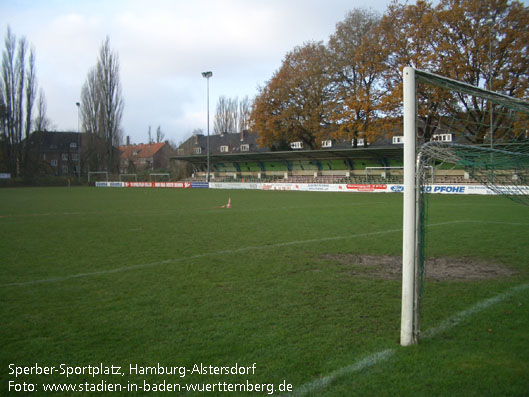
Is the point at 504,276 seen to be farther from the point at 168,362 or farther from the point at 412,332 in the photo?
the point at 168,362

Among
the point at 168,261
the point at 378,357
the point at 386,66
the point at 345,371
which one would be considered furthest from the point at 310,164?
the point at 345,371

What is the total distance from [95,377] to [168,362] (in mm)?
611

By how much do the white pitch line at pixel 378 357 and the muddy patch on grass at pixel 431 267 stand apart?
4.65 feet

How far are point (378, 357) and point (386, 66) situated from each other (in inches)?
1271

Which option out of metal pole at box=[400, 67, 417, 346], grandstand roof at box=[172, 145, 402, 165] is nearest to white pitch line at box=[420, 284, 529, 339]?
metal pole at box=[400, 67, 417, 346]

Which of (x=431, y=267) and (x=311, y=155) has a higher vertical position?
(x=311, y=155)

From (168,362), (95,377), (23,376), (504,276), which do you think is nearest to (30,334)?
(23,376)

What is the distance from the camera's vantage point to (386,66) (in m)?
32.2

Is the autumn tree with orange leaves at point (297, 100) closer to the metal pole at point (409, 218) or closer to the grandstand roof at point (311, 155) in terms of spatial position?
the grandstand roof at point (311, 155)

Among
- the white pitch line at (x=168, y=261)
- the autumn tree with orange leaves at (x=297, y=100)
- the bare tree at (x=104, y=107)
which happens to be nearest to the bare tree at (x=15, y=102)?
the bare tree at (x=104, y=107)

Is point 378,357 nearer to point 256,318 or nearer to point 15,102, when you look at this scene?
point 256,318

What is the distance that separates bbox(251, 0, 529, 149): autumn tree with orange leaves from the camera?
27.8m

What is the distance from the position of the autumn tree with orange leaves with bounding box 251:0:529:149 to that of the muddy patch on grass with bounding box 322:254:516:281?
34.0ft

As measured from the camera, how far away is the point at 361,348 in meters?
3.88
